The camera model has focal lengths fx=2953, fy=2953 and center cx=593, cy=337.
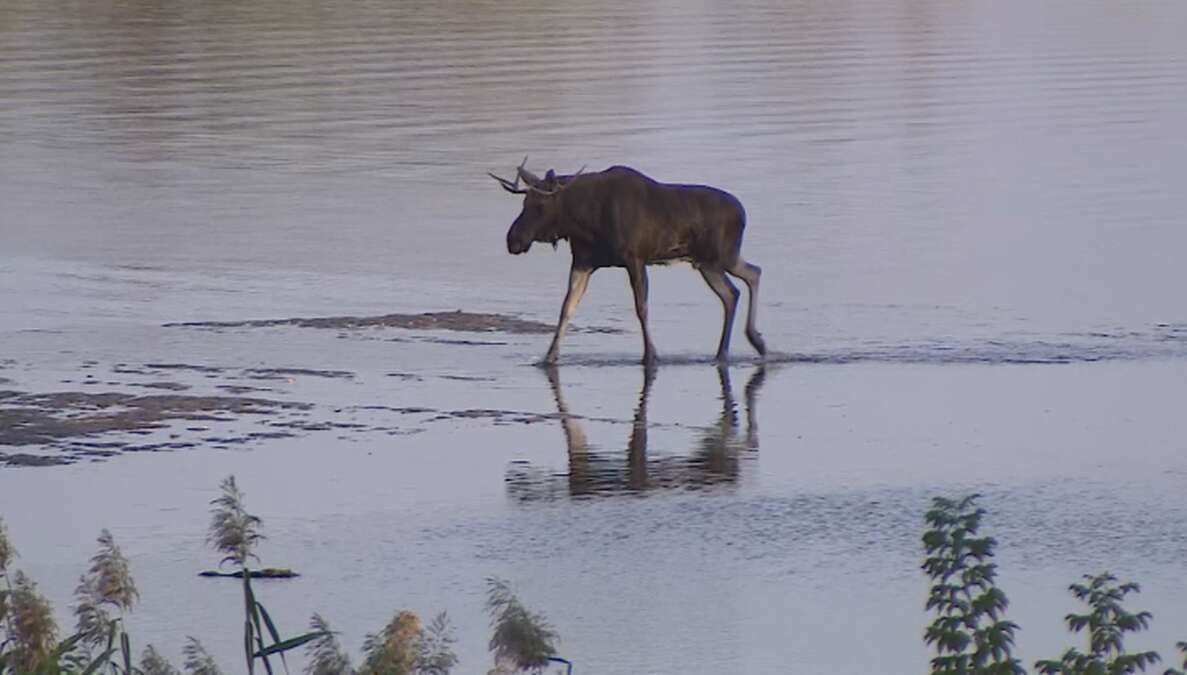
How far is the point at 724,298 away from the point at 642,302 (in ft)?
2.52

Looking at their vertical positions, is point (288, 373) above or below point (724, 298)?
below

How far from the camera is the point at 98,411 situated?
16781 millimetres

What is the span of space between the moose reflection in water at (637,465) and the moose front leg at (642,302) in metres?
1.68

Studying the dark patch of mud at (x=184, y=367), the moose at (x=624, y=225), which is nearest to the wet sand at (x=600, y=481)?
the dark patch of mud at (x=184, y=367)

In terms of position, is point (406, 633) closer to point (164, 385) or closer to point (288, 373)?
point (164, 385)

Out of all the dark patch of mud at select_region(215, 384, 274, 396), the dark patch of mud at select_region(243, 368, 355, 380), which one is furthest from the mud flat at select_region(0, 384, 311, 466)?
the dark patch of mud at select_region(243, 368, 355, 380)

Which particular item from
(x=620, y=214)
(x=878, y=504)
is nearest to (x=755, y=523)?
(x=878, y=504)

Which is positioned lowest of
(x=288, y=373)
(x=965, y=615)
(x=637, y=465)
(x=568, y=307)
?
(x=965, y=615)

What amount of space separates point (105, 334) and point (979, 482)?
7.25 metres

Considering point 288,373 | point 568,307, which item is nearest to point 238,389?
point 288,373

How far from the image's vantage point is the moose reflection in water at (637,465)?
14812 mm

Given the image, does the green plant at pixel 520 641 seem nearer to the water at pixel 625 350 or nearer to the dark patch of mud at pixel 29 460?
the water at pixel 625 350

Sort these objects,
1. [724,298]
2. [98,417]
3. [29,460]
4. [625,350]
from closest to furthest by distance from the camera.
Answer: [29,460], [98,417], [724,298], [625,350]

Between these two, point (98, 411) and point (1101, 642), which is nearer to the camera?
point (1101, 642)
